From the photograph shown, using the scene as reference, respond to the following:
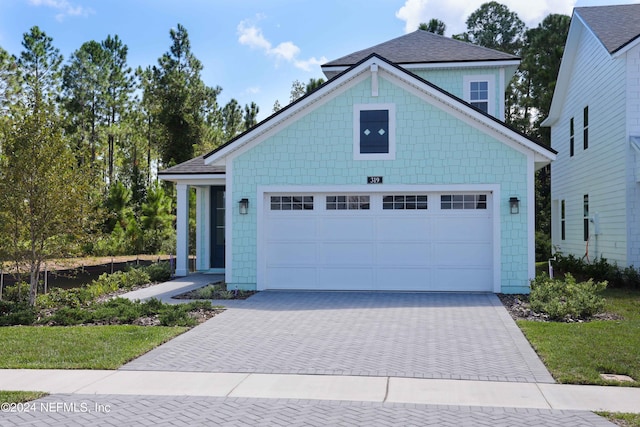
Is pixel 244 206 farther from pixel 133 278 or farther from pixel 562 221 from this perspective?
pixel 562 221

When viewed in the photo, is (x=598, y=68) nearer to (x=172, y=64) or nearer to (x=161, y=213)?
(x=161, y=213)

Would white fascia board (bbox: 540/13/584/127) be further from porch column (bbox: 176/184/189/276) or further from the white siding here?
porch column (bbox: 176/184/189/276)

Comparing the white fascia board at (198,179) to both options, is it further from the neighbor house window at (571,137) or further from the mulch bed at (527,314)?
the neighbor house window at (571,137)

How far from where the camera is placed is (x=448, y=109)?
47.4 ft

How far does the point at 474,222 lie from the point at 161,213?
72.2 ft

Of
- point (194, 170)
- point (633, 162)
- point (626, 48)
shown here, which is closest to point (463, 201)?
point (633, 162)

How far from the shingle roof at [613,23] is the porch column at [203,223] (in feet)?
41.1

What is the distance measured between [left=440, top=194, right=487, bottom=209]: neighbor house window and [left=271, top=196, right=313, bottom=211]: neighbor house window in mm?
3293

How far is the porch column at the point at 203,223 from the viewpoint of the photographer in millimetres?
19141

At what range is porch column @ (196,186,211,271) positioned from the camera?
19141 mm

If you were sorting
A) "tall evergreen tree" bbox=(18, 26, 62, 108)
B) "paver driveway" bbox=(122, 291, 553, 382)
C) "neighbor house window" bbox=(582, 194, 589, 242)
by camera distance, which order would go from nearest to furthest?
"paver driveway" bbox=(122, 291, 553, 382), "neighbor house window" bbox=(582, 194, 589, 242), "tall evergreen tree" bbox=(18, 26, 62, 108)

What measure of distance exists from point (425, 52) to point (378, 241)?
7444 mm

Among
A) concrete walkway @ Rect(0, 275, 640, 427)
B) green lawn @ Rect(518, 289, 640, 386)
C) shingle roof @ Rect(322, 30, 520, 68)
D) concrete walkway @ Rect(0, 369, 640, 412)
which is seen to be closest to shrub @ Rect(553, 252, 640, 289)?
green lawn @ Rect(518, 289, 640, 386)

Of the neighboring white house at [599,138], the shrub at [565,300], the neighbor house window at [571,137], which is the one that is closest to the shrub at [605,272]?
the neighboring white house at [599,138]
